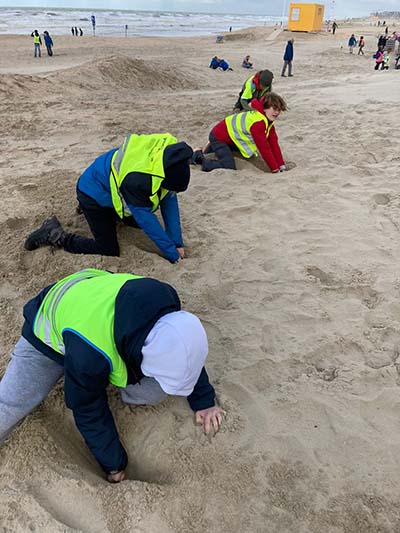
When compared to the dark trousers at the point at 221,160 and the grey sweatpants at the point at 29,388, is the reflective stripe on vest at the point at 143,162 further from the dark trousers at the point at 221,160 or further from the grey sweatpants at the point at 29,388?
the dark trousers at the point at 221,160

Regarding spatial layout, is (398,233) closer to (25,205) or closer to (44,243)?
(44,243)

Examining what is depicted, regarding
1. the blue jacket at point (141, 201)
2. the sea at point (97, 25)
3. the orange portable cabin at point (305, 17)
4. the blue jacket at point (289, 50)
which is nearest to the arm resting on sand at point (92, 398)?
the blue jacket at point (141, 201)

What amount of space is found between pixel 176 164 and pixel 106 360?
150 cm

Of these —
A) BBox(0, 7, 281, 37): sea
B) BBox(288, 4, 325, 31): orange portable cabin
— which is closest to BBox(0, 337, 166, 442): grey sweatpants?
BBox(0, 7, 281, 37): sea

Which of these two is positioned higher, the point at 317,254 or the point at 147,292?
the point at 147,292

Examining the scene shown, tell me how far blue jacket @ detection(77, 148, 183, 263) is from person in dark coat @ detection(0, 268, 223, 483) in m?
0.93

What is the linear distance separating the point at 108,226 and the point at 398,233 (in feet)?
7.97

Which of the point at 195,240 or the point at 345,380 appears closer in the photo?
the point at 345,380

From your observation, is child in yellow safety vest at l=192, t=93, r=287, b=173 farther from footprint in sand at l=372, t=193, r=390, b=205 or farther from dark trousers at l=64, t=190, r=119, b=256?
dark trousers at l=64, t=190, r=119, b=256

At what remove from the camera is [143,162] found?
2.81 m

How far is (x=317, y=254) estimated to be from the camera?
3307mm

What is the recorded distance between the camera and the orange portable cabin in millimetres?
35219

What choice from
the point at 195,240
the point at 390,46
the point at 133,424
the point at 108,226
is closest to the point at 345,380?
the point at 133,424

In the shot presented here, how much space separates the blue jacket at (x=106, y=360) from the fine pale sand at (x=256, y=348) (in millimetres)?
165
